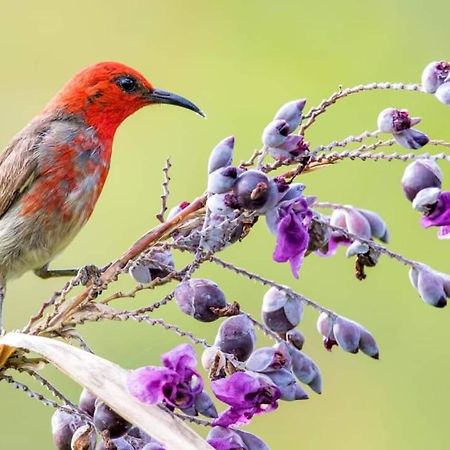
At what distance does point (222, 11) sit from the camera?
6.99 metres

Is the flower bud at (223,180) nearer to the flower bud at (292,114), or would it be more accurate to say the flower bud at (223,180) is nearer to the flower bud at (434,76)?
the flower bud at (292,114)

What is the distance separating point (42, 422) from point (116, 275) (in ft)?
10.2

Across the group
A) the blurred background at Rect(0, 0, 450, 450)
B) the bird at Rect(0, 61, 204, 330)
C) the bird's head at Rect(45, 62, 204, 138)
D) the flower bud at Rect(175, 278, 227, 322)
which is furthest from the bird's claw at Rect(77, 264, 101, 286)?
the blurred background at Rect(0, 0, 450, 450)

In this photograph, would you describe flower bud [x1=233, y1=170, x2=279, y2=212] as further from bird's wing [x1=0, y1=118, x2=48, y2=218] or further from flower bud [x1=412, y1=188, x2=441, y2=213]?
bird's wing [x1=0, y1=118, x2=48, y2=218]

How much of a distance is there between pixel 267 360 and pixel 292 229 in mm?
184

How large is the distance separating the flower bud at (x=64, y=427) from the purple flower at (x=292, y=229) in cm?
42

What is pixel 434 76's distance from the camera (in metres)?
1.76

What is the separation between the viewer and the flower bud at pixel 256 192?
161cm

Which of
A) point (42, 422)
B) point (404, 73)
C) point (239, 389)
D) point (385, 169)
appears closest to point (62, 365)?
point (239, 389)

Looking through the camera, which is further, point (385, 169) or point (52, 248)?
point (385, 169)

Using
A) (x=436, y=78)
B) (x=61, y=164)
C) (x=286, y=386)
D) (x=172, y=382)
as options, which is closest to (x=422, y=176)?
(x=436, y=78)

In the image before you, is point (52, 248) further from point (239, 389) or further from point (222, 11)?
point (222, 11)

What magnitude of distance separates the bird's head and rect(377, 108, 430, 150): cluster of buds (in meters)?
1.75

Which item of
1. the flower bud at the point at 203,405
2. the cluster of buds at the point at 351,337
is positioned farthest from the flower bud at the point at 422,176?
the flower bud at the point at 203,405
